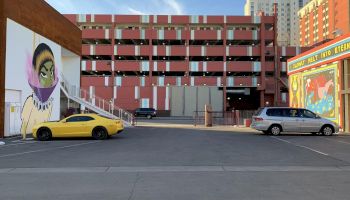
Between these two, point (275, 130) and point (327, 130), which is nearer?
point (327, 130)

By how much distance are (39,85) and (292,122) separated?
15.9 metres

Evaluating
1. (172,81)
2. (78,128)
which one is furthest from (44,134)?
(172,81)

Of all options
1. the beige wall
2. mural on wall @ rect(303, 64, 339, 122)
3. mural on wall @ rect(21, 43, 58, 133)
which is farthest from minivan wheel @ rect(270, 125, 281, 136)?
the beige wall

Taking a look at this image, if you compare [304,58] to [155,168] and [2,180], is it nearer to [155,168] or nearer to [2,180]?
[155,168]

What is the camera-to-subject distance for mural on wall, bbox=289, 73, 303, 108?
119 ft

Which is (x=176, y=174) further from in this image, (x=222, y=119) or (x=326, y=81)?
(x=222, y=119)

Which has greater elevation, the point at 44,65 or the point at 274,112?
the point at 44,65

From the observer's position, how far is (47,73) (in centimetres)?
2948

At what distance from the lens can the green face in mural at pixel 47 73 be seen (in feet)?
93.0

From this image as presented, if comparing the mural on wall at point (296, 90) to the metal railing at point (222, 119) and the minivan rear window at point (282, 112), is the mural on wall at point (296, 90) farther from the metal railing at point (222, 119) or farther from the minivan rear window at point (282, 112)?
the minivan rear window at point (282, 112)

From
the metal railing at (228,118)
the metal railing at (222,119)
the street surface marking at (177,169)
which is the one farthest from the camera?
the metal railing at (222,119)

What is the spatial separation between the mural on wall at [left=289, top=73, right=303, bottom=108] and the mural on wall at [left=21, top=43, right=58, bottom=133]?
64.0 ft

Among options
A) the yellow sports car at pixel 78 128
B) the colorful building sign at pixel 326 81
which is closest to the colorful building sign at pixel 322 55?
the colorful building sign at pixel 326 81

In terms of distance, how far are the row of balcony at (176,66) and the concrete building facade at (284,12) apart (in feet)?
203
